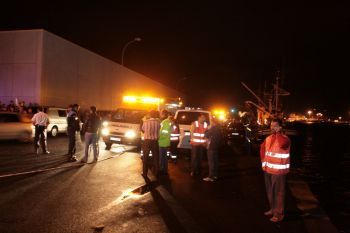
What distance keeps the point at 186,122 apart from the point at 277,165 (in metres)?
9.07

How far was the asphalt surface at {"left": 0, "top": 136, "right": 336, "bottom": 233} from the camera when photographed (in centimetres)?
610

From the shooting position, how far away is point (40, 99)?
26766 mm

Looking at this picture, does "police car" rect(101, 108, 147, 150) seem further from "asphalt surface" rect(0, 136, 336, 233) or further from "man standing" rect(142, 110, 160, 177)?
"man standing" rect(142, 110, 160, 177)

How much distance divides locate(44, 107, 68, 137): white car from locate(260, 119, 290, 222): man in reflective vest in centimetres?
1729

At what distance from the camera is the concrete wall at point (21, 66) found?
26.9m

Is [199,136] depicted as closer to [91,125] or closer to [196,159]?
[196,159]

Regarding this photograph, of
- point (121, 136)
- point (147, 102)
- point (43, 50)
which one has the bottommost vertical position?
point (121, 136)

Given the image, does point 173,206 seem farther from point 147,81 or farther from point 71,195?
point 147,81

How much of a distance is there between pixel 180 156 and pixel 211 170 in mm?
5562

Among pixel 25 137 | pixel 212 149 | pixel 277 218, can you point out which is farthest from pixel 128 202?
pixel 25 137

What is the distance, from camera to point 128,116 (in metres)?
17.5

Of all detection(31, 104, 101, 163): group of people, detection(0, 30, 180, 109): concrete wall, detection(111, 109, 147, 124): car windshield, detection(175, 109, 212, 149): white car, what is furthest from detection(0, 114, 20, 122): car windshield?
detection(0, 30, 180, 109): concrete wall

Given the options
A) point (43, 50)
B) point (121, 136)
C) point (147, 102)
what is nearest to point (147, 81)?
point (43, 50)

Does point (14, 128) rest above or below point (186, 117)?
below
